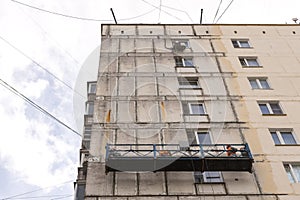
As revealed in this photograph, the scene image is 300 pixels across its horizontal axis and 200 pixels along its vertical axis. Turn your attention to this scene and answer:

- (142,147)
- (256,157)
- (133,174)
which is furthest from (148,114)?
(256,157)

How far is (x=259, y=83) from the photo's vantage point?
17.7 m

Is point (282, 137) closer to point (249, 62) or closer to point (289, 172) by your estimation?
point (289, 172)

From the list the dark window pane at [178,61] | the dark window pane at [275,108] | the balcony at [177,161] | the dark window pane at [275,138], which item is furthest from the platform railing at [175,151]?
the dark window pane at [178,61]

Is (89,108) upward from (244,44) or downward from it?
downward

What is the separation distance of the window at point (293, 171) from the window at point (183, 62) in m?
8.16

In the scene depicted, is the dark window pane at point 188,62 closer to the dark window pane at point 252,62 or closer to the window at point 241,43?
the window at point 241,43

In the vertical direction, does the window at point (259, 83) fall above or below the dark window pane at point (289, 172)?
above

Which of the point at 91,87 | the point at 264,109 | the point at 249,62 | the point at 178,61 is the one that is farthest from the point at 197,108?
the point at 91,87

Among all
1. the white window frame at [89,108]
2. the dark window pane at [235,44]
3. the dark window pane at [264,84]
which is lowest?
the white window frame at [89,108]

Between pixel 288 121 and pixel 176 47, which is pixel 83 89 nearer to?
pixel 176 47

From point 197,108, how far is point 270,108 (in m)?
3.85

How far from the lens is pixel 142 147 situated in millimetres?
13922

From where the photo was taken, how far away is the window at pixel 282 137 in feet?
47.7

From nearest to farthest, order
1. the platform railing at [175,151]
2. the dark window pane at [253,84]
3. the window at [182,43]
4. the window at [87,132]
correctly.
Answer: the platform railing at [175,151] < the window at [87,132] < the dark window pane at [253,84] < the window at [182,43]
